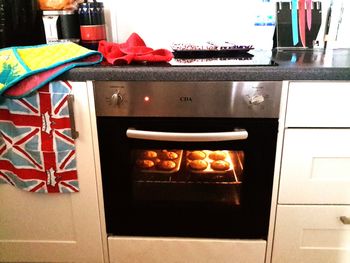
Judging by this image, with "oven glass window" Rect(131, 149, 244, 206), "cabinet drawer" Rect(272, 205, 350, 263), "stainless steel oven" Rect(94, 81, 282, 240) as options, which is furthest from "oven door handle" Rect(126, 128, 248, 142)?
"cabinet drawer" Rect(272, 205, 350, 263)

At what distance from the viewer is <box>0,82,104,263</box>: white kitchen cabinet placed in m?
1.09

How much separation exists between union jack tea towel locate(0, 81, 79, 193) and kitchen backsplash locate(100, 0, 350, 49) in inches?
23.6

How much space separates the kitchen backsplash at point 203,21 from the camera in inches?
53.9

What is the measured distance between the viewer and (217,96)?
3.15ft

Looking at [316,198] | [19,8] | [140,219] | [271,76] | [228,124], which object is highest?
[19,8]

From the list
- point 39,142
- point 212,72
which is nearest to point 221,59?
point 212,72

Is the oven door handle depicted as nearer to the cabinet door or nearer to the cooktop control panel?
the cooktop control panel

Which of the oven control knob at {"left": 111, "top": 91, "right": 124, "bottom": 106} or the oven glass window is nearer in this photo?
the oven control knob at {"left": 111, "top": 91, "right": 124, "bottom": 106}

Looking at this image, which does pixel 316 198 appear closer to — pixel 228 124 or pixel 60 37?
pixel 228 124

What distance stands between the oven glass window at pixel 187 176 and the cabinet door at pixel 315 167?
16 centimetres

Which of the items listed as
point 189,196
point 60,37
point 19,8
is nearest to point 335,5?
point 189,196

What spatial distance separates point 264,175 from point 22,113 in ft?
2.65

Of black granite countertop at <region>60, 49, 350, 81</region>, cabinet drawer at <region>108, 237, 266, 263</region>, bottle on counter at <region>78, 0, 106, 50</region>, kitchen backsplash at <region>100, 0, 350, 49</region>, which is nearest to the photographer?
black granite countertop at <region>60, 49, 350, 81</region>

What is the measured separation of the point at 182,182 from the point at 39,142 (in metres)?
0.50
